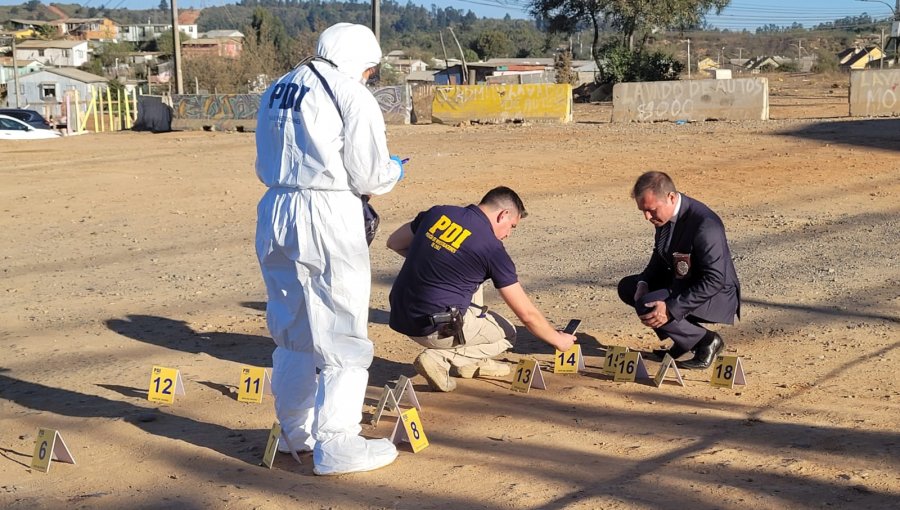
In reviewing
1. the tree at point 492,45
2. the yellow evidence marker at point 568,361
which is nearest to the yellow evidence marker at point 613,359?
the yellow evidence marker at point 568,361

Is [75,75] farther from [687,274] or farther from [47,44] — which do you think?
[687,274]

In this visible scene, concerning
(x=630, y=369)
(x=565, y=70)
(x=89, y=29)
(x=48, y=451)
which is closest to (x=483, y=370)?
(x=630, y=369)

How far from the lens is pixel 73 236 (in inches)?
518

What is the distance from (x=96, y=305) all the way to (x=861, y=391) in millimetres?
6468

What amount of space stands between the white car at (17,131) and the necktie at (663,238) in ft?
102

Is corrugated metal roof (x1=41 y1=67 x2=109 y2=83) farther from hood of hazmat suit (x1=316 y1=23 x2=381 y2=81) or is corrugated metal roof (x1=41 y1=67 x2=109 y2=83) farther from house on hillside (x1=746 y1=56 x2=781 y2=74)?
hood of hazmat suit (x1=316 y1=23 x2=381 y2=81)

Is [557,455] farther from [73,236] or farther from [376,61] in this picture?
[73,236]

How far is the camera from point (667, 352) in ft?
22.9

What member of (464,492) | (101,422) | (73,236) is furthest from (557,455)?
(73,236)

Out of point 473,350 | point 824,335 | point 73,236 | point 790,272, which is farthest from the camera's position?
point 73,236

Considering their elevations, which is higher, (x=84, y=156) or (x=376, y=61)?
(x=376, y=61)

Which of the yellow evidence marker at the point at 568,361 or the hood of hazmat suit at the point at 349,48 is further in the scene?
the yellow evidence marker at the point at 568,361

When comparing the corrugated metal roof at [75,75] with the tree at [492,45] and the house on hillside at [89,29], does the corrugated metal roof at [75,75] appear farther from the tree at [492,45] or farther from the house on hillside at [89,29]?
the house on hillside at [89,29]

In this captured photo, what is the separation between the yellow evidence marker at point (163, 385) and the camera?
6.24 meters
